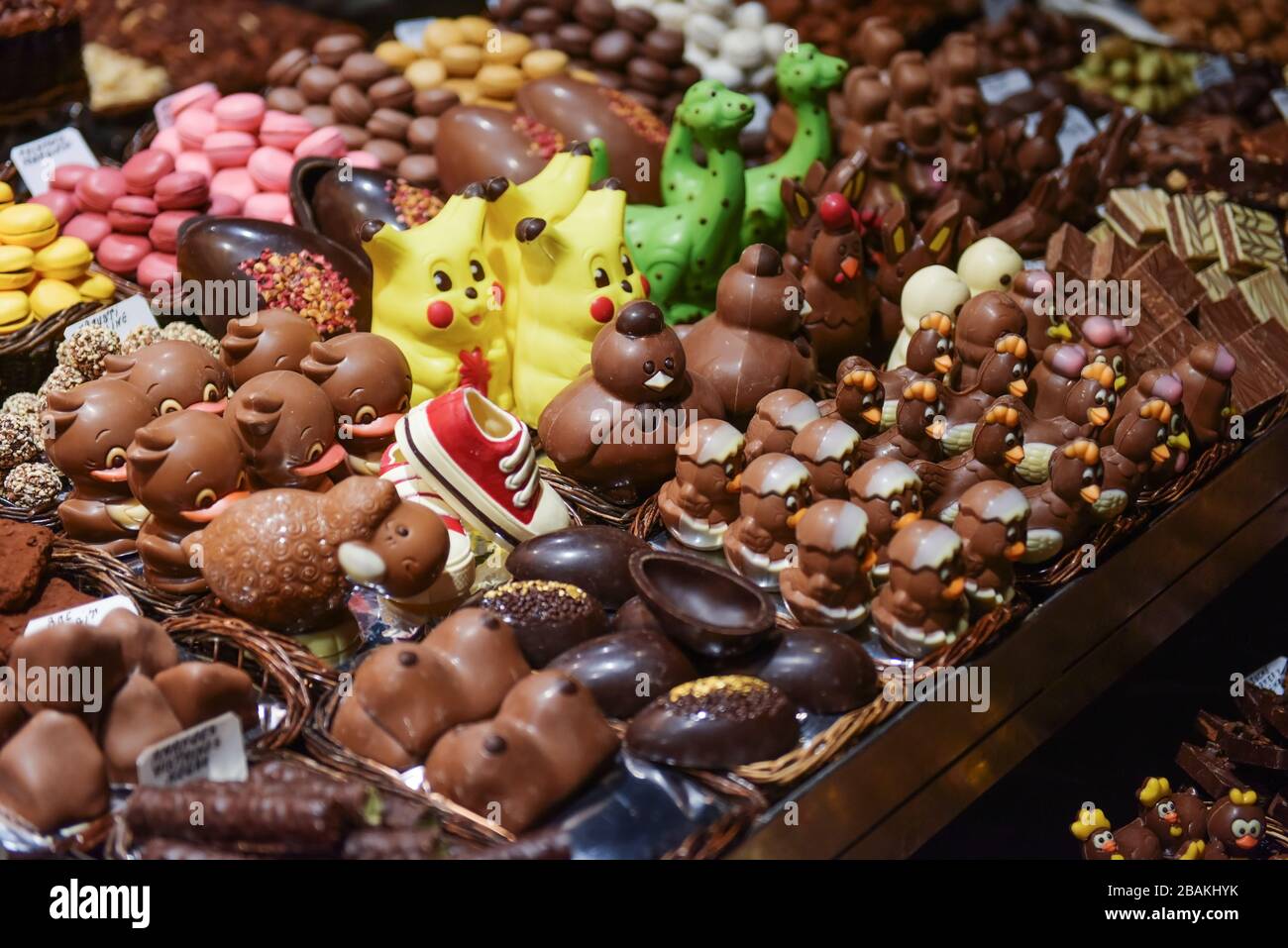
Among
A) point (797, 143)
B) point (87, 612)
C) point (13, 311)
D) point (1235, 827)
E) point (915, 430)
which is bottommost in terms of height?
point (1235, 827)

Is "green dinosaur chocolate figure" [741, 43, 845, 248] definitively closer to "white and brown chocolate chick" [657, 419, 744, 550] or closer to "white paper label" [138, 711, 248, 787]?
"white and brown chocolate chick" [657, 419, 744, 550]

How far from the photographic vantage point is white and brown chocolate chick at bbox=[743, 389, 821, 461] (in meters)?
2.50

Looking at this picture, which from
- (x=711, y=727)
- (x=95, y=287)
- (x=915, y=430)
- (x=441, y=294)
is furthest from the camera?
(x=95, y=287)

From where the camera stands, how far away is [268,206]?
3363 millimetres

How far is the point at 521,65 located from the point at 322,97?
55 centimetres

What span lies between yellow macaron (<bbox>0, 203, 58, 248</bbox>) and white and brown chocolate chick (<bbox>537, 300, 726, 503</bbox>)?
1.29 metres

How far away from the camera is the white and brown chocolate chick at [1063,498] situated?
247 centimetres

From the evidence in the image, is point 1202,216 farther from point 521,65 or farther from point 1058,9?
point 521,65

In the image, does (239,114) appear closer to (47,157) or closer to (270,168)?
(270,168)

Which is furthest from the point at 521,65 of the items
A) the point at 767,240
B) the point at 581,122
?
the point at 767,240

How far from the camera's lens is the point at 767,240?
3426mm

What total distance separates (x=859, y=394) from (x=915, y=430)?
0.41ft

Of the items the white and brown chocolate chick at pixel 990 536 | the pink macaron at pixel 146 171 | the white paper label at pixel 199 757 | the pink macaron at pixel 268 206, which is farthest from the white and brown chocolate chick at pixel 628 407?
the pink macaron at pixel 146 171

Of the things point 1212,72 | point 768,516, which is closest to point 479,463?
point 768,516
